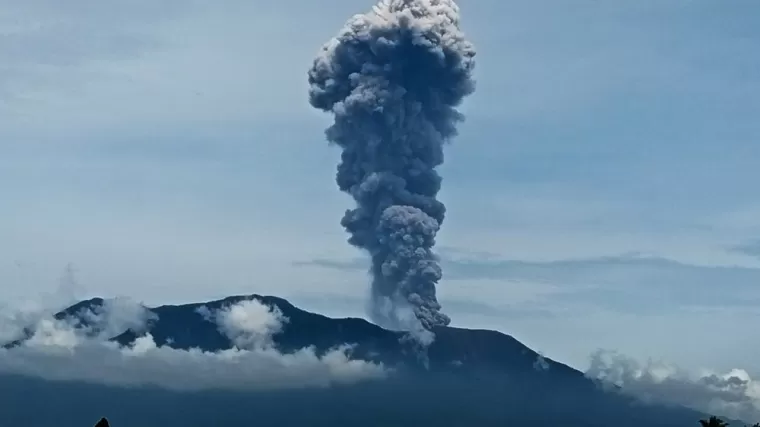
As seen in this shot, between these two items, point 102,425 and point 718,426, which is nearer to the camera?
point 102,425

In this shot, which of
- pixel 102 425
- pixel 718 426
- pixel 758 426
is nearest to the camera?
pixel 102 425

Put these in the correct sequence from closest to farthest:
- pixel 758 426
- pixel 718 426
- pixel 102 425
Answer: pixel 102 425
pixel 718 426
pixel 758 426

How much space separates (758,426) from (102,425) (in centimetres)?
4264

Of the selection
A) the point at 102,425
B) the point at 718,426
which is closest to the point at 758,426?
the point at 718,426

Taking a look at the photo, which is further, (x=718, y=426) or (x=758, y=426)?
(x=758, y=426)

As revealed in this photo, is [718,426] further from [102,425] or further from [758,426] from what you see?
[102,425]

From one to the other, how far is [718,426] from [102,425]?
118 ft

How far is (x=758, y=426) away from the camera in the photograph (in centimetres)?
7425

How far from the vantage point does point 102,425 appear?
48.4 metres

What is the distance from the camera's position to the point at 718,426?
6856cm

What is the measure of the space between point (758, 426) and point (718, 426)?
700 cm

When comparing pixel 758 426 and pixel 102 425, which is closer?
pixel 102 425
